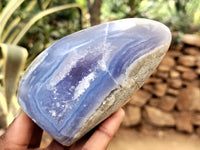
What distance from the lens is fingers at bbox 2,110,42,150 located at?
25.5 inches

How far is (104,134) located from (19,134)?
0.23m

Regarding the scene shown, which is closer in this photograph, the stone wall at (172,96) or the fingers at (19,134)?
the fingers at (19,134)

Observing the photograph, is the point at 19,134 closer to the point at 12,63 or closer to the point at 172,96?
the point at 12,63

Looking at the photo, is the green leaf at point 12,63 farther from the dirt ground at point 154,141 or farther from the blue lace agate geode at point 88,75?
the dirt ground at point 154,141


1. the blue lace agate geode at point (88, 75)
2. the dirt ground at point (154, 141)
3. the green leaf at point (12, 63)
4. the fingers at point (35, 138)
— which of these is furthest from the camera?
the dirt ground at point (154, 141)

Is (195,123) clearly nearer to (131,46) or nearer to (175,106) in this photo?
(175,106)

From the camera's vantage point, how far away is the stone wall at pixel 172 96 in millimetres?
1934

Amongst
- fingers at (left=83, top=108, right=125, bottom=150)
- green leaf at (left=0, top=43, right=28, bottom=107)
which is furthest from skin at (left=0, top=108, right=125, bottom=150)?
green leaf at (left=0, top=43, right=28, bottom=107)

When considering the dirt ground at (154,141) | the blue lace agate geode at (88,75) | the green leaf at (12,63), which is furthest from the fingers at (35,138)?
the dirt ground at (154,141)

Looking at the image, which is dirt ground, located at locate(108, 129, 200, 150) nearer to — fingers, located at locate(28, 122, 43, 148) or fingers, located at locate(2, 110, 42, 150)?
fingers, located at locate(28, 122, 43, 148)

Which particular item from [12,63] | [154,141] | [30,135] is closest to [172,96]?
[154,141]

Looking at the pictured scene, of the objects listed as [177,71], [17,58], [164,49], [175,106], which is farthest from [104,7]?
[164,49]

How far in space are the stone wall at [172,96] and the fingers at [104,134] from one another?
127 centimetres

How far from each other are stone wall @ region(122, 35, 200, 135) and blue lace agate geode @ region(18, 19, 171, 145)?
136 centimetres
